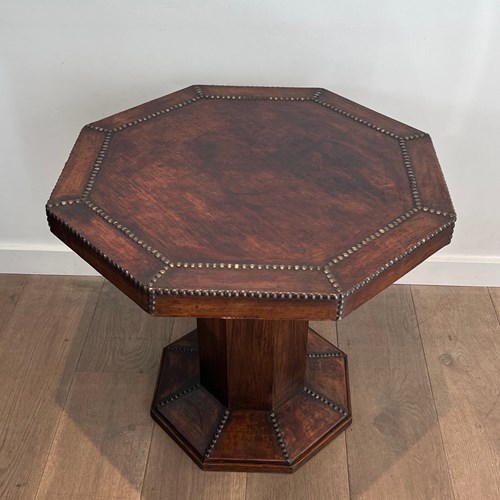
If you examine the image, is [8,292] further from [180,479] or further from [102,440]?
[180,479]

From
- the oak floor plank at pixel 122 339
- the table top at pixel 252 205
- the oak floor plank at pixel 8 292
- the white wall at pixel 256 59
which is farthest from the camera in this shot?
the oak floor plank at pixel 8 292

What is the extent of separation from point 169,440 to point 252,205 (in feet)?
2.45

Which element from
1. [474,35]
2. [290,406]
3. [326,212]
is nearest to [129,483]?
[290,406]

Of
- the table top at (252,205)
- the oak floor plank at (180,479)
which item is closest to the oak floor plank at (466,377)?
the oak floor plank at (180,479)

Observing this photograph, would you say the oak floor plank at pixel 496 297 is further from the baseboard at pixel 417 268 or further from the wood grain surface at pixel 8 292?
the wood grain surface at pixel 8 292

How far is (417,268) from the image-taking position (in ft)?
7.38

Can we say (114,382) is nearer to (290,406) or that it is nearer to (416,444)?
(290,406)

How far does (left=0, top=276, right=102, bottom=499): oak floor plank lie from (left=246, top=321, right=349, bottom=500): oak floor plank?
0.55 m

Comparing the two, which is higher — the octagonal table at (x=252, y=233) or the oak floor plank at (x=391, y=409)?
the octagonal table at (x=252, y=233)

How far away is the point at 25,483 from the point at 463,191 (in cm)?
148

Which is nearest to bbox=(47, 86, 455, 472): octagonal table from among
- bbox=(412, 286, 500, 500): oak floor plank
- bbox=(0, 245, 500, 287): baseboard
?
bbox=(412, 286, 500, 500): oak floor plank

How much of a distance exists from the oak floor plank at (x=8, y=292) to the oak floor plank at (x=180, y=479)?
696mm

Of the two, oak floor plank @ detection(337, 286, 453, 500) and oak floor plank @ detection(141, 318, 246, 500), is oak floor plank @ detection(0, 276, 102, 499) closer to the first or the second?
oak floor plank @ detection(141, 318, 246, 500)

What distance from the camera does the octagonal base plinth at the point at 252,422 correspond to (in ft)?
5.68
